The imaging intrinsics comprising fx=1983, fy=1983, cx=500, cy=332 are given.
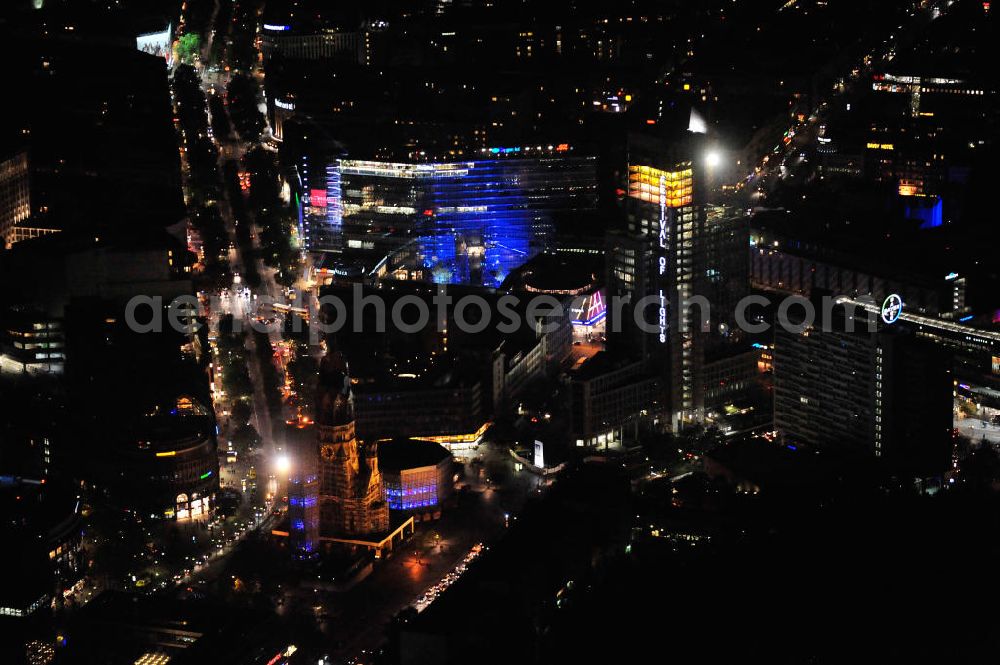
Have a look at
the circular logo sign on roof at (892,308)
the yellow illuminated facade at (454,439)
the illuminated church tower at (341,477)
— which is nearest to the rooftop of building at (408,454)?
the illuminated church tower at (341,477)

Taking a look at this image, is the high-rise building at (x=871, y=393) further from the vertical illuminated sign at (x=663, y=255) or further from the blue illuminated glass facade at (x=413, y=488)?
the blue illuminated glass facade at (x=413, y=488)

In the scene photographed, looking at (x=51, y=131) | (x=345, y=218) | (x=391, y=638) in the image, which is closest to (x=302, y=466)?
(x=391, y=638)

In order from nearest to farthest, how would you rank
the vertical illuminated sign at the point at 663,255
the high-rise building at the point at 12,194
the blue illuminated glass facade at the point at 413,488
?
the blue illuminated glass facade at the point at 413,488 → the vertical illuminated sign at the point at 663,255 → the high-rise building at the point at 12,194

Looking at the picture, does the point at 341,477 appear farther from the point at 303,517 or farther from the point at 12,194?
the point at 12,194

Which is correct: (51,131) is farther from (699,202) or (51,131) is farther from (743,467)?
(743,467)

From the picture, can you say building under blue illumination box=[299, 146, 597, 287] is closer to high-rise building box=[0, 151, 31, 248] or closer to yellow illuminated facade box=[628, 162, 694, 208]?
high-rise building box=[0, 151, 31, 248]

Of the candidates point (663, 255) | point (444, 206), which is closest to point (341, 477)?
point (663, 255)
